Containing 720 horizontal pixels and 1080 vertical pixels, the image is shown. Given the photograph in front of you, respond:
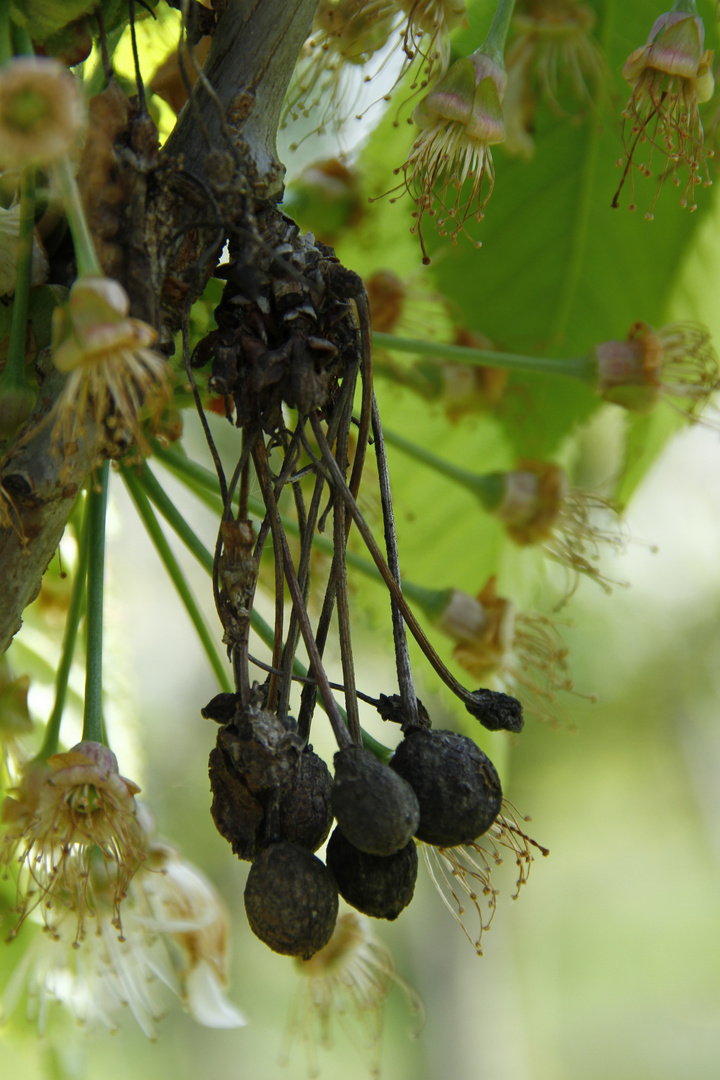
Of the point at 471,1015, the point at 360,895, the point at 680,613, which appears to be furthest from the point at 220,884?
the point at 360,895

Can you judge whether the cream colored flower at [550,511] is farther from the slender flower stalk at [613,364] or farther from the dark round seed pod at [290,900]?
the dark round seed pod at [290,900]

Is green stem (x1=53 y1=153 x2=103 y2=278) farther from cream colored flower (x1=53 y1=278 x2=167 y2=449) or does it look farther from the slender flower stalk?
the slender flower stalk

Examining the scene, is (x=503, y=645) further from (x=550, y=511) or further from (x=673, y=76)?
(x=673, y=76)

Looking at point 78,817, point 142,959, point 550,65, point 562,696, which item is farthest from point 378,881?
point 562,696

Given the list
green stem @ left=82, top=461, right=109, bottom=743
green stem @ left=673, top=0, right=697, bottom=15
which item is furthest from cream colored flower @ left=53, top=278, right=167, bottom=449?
green stem @ left=673, top=0, right=697, bottom=15

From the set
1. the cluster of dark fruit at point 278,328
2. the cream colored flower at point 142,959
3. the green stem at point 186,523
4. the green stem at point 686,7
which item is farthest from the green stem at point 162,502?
the green stem at point 686,7

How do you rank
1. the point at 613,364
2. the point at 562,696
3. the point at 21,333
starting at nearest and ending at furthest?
the point at 21,333, the point at 613,364, the point at 562,696
